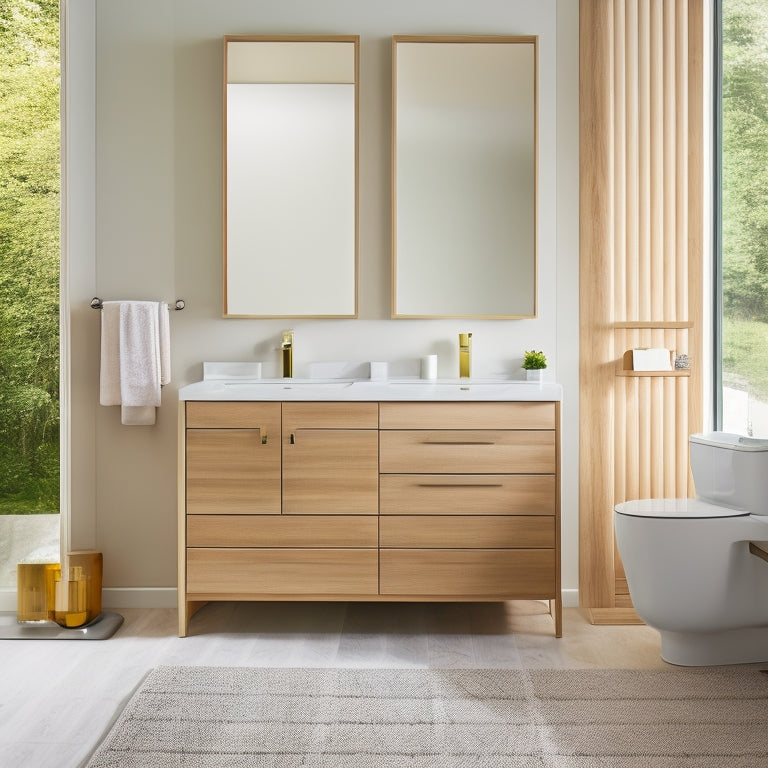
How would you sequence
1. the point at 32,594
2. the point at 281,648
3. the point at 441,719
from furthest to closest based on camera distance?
the point at 32,594, the point at 281,648, the point at 441,719

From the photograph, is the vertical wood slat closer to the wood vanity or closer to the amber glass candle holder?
the wood vanity

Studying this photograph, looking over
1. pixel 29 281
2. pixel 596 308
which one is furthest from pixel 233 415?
pixel 596 308

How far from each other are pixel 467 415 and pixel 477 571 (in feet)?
1.74

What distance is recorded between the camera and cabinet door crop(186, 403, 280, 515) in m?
2.38

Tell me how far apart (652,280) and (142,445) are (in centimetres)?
211

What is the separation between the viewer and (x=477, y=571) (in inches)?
93.4

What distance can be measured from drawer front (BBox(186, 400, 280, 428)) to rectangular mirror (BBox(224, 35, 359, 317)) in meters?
0.51

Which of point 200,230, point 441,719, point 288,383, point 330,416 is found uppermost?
point 200,230

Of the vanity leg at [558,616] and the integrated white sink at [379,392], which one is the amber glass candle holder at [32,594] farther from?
the vanity leg at [558,616]

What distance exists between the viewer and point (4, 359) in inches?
106

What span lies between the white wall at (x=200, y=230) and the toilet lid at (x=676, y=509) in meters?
0.46

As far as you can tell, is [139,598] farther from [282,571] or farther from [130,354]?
[130,354]

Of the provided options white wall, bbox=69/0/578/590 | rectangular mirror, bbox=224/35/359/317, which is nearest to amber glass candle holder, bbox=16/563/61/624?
white wall, bbox=69/0/578/590

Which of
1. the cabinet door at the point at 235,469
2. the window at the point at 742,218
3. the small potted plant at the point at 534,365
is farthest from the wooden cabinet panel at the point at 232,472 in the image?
the window at the point at 742,218
